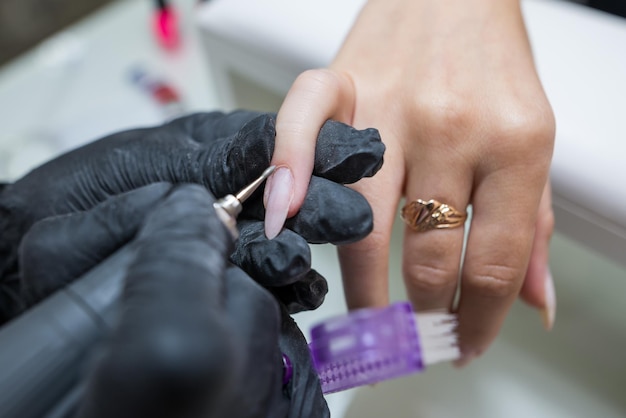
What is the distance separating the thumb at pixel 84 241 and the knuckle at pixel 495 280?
306mm

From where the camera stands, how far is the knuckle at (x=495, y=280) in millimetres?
504

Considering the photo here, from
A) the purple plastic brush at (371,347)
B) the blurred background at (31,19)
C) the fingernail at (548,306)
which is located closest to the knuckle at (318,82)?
the purple plastic brush at (371,347)

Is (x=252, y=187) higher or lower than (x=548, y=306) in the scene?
higher

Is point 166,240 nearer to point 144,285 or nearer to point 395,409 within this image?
point 144,285

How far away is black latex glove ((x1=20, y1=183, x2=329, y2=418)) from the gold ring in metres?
0.18

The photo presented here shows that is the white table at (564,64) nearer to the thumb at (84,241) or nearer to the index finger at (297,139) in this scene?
the index finger at (297,139)

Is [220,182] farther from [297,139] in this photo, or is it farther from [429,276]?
[429,276]

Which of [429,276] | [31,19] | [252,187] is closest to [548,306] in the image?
[429,276]

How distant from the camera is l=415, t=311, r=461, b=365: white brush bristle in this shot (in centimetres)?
40

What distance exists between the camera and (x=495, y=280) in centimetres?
51

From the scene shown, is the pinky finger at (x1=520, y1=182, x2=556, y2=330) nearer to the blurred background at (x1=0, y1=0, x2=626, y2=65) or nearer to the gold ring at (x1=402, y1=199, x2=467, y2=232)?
the gold ring at (x1=402, y1=199, x2=467, y2=232)

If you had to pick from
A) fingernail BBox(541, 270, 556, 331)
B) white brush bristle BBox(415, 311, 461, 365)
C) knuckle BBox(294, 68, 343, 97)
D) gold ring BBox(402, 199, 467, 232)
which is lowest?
fingernail BBox(541, 270, 556, 331)

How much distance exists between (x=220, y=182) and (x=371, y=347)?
0.17 meters

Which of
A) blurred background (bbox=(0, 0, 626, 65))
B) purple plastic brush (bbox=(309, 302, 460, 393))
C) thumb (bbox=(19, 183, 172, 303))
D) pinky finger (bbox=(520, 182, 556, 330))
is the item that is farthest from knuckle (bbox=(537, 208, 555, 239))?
blurred background (bbox=(0, 0, 626, 65))
